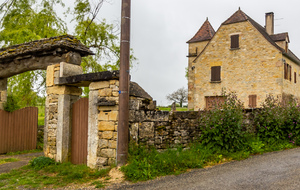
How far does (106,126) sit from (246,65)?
46.1 feet

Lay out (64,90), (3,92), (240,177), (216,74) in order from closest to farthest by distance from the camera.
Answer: (240,177) < (64,90) < (3,92) < (216,74)

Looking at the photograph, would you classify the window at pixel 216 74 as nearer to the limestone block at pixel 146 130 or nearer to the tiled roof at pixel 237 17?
the tiled roof at pixel 237 17

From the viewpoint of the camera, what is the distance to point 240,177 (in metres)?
4.63

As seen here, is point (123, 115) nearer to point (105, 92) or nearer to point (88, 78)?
point (105, 92)

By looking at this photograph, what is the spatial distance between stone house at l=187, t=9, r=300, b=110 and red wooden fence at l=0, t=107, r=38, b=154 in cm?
1066

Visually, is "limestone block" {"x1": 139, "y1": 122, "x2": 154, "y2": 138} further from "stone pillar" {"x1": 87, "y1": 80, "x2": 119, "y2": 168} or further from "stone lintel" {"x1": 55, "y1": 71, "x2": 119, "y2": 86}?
"stone lintel" {"x1": 55, "y1": 71, "x2": 119, "y2": 86}

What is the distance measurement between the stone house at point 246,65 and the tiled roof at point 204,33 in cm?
374

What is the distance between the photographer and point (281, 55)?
16094mm

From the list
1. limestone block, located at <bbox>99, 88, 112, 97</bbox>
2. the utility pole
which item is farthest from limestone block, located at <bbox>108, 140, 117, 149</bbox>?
limestone block, located at <bbox>99, 88, 112, 97</bbox>

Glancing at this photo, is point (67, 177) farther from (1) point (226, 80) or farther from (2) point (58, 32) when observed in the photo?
(1) point (226, 80)

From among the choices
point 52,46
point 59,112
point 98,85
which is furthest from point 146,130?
point 52,46

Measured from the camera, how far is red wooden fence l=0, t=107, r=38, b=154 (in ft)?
31.4

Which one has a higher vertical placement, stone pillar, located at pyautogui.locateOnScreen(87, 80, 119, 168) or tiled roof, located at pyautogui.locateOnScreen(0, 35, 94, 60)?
tiled roof, located at pyautogui.locateOnScreen(0, 35, 94, 60)

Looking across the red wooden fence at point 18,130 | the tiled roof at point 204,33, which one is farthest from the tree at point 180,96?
the red wooden fence at point 18,130
